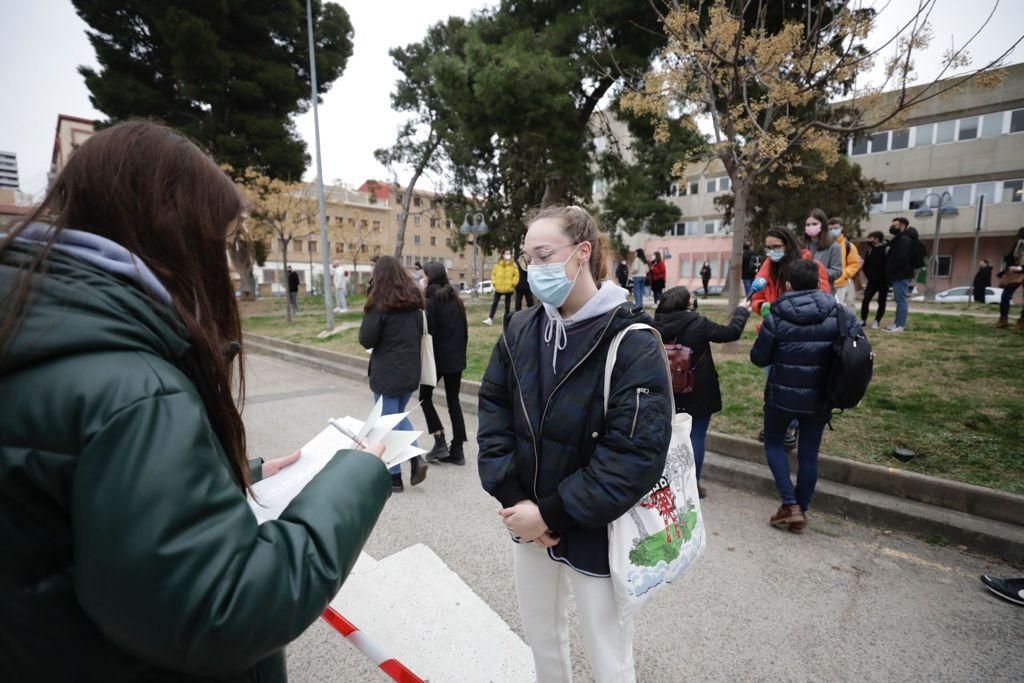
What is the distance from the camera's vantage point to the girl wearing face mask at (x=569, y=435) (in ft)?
5.47

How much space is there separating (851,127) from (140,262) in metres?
8.70

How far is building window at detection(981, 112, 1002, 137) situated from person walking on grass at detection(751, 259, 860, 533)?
36.0 metres

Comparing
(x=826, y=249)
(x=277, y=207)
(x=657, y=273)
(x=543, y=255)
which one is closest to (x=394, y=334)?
(x=543, y=255)

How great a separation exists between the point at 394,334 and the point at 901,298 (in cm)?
913

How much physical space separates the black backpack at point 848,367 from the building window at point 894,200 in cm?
3632

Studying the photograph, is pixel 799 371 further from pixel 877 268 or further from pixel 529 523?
pixel 877 268

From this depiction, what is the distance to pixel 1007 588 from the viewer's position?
2844mm

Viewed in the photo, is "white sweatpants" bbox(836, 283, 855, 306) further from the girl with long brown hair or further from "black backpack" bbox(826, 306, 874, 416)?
the girl with long brown hair

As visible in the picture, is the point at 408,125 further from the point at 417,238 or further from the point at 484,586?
the point at 417,238

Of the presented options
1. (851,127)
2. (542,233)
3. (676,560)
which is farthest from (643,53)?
(676,560)

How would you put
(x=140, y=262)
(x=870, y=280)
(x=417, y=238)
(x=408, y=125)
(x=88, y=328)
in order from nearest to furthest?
(x=88, y=328) < (x=140, y=262) < (x=870, y=280) < (x=408, y=125) < (x=417, y=238)

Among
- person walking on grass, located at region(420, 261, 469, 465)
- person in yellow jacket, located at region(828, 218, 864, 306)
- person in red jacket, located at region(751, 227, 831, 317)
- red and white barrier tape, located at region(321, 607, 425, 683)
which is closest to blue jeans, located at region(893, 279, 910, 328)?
person in yellow jacket, located at region(828, 218, 864, 306)

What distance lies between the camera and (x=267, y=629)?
0.80 meters

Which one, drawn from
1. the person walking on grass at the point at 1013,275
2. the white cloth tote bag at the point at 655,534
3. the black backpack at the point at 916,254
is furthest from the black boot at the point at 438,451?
the person walking on grass at the point at 1013,275
